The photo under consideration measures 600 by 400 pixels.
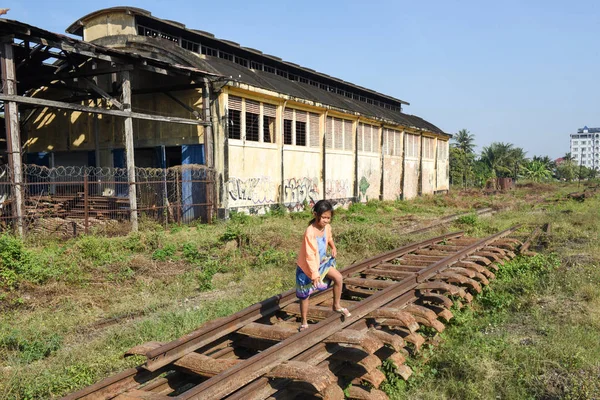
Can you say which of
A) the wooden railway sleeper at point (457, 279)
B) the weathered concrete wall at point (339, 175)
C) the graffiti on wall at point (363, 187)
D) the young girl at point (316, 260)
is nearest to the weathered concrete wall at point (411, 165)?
the graffiti on wall at point (363, 187)

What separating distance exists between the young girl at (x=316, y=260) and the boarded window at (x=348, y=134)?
1853 cm

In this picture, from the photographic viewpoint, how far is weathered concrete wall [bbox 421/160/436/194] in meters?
32.3

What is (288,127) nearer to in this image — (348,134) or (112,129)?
(348,134)

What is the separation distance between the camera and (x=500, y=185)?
44594 mm

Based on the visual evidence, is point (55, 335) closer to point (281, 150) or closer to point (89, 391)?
point (89, 391)

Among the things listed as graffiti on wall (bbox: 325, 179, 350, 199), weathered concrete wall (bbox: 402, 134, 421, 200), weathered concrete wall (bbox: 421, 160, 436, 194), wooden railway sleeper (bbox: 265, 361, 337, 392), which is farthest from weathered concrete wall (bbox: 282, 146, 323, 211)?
wooden railway sleeper (bbox: 265, 361, 337, 392)

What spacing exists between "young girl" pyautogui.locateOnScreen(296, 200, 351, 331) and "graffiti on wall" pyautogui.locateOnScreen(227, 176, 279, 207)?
38.1 feet

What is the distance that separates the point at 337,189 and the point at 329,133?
2.80 metres

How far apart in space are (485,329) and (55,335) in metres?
5.49

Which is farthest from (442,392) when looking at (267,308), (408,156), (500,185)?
(500,185)

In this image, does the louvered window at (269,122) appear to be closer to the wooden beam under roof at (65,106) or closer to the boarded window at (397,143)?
the wooden beam under roof at (65,106)

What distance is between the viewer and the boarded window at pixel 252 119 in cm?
1709

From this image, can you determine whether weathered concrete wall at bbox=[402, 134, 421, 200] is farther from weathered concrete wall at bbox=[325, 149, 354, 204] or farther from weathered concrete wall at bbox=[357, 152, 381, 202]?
weathered concrete wall at bbox=[325, 149, 354, 204]

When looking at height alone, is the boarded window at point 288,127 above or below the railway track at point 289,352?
above
